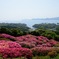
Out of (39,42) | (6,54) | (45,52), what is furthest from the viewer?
(39,42)

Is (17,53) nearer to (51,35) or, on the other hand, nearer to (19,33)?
(19,33)

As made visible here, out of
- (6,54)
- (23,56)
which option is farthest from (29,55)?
(6,54)

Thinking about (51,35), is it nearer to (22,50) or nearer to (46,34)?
(46,34)

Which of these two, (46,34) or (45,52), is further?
(46,34)

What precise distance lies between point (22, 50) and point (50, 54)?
305cm

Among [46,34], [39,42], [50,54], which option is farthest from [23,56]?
[46,34]

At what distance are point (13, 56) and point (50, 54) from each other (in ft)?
14.0

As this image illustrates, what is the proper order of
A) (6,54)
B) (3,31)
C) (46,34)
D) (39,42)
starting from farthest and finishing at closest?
(46,34) < (3,31) < (39,42) < (6,54)

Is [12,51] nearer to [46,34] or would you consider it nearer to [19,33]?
[19,33]

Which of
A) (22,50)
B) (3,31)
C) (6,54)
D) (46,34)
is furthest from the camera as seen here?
(46,34)

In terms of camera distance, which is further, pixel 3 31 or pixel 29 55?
pixel 3 31

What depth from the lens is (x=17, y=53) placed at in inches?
796

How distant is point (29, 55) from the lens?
20188 millimetres

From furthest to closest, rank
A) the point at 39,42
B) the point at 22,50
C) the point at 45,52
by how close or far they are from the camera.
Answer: the point at 39,42 < the point at 45,52 < the point at 22,50
